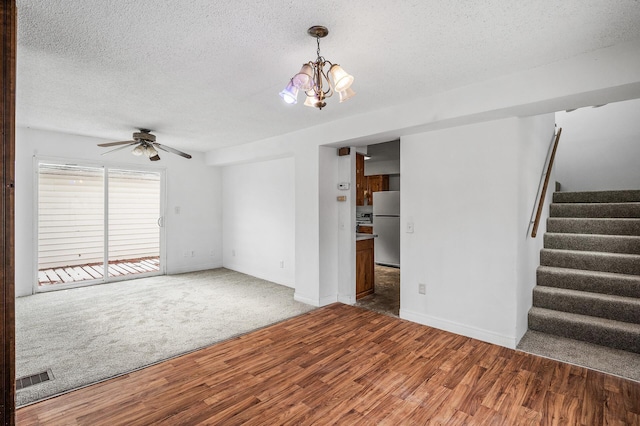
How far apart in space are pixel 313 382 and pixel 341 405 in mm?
346

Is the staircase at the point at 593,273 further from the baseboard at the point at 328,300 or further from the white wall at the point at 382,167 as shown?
the white wall at the point at 382,167

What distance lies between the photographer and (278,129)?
4.53m

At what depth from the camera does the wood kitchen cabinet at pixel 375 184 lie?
7567mm

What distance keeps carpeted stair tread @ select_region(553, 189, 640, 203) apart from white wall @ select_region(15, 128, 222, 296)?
640 cm

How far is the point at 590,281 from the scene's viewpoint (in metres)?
3.41

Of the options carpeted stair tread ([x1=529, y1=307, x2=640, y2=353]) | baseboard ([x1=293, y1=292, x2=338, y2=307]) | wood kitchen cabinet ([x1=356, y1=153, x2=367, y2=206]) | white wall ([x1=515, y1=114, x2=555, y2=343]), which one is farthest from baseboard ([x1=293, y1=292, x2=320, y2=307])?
carpeted stair tread ([x1=529, y1=307, x2=640, y2=353])

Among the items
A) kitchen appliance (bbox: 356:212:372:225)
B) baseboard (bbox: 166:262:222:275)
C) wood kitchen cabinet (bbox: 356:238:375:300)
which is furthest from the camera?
kitchen appliance (bbox: 356:212:372:225)

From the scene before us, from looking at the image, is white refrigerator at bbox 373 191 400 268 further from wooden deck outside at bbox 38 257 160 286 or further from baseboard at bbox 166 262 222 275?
wooden deck outside at bbox 38 257 160 286

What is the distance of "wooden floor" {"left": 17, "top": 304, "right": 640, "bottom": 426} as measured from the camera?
2.03 meters

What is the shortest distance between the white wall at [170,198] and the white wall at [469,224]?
4572 millimetres

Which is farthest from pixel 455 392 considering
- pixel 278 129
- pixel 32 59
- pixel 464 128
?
pixel 32 59

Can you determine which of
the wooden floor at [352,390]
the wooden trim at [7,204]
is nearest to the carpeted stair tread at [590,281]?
the wooden floor at [352,390]

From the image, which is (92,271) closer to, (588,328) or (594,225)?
A: (588,328)

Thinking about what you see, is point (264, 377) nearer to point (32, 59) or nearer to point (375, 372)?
point (375, 372)
